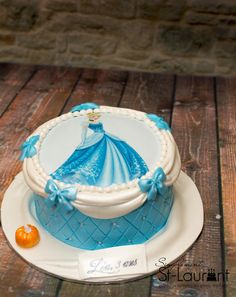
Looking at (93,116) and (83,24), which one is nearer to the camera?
(93,116)

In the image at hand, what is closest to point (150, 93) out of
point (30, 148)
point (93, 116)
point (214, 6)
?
point (214, 6)

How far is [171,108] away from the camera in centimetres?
240

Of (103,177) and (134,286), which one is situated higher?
(103,177)

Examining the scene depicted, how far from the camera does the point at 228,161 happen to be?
200cm

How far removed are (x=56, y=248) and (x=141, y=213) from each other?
0.31m

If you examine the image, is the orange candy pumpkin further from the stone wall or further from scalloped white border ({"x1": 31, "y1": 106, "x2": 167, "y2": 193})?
the stone wall

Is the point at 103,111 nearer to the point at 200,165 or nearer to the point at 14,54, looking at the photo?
the point at 200,165

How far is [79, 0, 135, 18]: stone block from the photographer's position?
2.64 meters

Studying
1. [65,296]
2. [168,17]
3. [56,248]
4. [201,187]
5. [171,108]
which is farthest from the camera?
[168,17]

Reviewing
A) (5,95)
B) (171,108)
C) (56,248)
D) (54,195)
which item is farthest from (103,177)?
(5,95)

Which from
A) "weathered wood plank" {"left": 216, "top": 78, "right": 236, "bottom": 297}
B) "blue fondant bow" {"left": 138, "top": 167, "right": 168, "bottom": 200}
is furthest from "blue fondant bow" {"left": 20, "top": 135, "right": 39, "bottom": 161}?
"weathered wood plank" {"left": 216, "top": 78, "right": 236, "bottom": 297}

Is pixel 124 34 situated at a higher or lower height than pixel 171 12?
lower

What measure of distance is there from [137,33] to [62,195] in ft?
5.36

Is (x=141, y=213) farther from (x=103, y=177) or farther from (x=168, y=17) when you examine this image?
(x=168, y=17)
